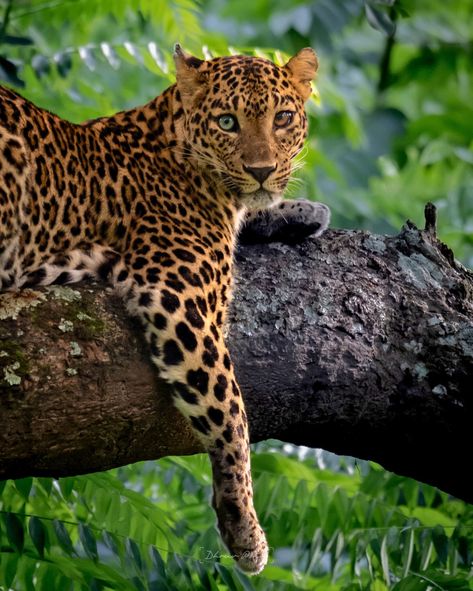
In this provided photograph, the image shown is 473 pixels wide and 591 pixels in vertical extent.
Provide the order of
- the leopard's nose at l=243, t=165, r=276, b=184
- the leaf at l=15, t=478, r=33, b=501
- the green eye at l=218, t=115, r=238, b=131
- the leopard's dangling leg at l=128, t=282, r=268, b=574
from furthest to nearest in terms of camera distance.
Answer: the green eye at l=218, t=115, r=238, b=131 → the leopard's nose at l=243, t=165, r=276, b=184 → the leaf at l=15, t=478, r=33, b=501 → the leopard's dangling leg at l=128, t=282, r=268, b=574

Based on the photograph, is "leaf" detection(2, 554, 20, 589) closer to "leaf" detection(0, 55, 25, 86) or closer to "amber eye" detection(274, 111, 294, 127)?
"amber eye" detection(274, 111, 294, 127)

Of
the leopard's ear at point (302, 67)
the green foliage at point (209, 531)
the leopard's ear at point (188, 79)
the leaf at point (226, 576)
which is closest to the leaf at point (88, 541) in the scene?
the green foliage at point (209, 531)

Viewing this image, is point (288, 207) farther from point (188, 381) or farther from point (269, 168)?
point (188, 381)

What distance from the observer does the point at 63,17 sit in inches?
378

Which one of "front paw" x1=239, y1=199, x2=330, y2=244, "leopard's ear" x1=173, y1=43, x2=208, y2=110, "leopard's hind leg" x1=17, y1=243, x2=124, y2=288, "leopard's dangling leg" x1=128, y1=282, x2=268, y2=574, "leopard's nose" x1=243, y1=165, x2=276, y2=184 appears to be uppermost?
"leopard's ear" x1=173, y1=43, x2=208, y2=110

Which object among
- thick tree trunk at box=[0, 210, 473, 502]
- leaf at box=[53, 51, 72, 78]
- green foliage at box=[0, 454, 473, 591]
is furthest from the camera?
leaf at box=[53, 51, 72, 78]

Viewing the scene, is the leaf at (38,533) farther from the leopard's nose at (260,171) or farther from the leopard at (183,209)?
the leopard's nose at (260,171)

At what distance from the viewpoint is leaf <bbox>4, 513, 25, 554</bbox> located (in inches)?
231

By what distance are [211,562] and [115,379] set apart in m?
1.31

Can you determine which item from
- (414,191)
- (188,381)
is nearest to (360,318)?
(188,381)

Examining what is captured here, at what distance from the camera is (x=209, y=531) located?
22.4 ft

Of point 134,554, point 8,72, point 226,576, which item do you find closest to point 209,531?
point 226,576

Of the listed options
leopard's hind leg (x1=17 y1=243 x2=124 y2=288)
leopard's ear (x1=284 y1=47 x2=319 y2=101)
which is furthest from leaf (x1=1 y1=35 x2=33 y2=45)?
leopard's hind leg (x1=17 y1=243 x2=124 y2=288)

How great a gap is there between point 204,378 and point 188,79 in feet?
6.39
